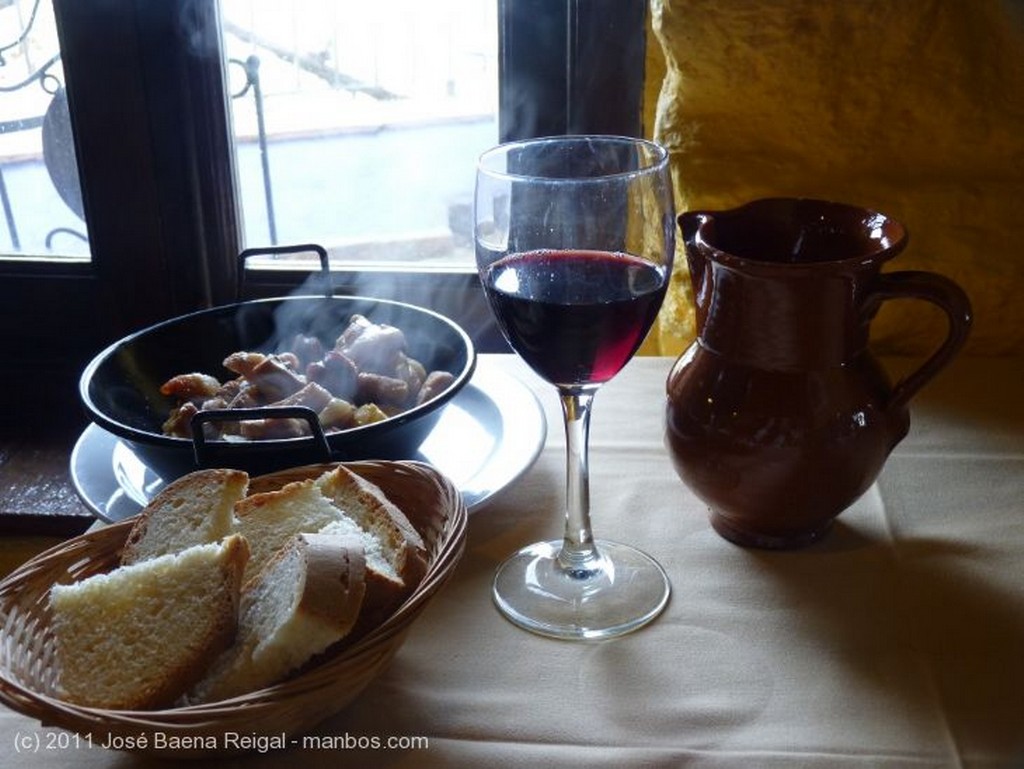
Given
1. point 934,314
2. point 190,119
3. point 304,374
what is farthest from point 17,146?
point 934,314

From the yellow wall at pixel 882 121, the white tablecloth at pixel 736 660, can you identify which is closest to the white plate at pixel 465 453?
the white tablecloth at pixel 736 660

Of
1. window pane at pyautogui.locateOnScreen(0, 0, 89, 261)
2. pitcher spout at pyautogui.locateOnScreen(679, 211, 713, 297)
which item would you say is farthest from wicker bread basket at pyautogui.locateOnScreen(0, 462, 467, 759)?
window pane at pyautogui.locateOnScreen(0, 0, 89, 261)

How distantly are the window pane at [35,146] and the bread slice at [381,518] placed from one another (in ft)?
3.56

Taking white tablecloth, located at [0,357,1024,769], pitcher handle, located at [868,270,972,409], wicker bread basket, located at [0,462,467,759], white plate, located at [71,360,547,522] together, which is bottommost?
white tablecloth, located at [0,357,1024,769]

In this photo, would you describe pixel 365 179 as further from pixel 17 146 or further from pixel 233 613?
pixel 233 613

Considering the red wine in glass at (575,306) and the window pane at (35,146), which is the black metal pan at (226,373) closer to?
the red wine in glass at (575,306)

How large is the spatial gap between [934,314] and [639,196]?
2.19 ft

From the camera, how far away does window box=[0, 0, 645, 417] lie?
145cm

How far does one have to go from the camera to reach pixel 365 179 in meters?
1.66

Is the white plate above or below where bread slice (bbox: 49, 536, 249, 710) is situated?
below

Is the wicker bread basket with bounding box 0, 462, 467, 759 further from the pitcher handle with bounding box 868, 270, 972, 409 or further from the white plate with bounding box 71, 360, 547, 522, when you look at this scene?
the pitcher handle with bounding box 868, 270, 972, 409

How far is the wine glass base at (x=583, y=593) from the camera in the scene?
2.53 feet

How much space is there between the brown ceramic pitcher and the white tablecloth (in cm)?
6

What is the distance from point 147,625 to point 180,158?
3.49ft
